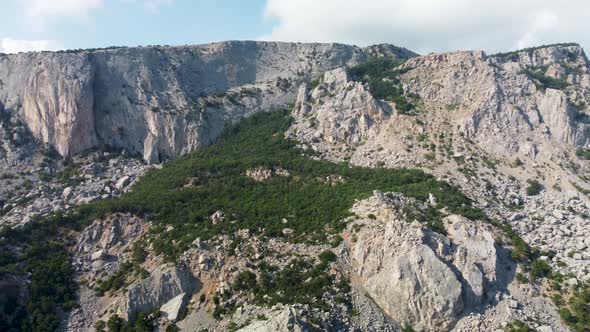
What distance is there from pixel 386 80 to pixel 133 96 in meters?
47.0

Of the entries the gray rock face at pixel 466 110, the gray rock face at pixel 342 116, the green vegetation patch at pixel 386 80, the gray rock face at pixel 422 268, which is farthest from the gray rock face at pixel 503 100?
the gray rock face at pixel 422 268

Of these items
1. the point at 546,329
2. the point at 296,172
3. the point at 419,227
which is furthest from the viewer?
the point at 296,172

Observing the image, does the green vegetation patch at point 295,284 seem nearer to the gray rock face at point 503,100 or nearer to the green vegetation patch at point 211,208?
the green vegetation patch at point 211,208

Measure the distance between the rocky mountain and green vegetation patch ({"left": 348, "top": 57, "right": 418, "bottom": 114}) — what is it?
52 cm

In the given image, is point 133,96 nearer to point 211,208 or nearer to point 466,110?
point 211,208

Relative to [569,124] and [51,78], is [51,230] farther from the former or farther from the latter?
[569,124]

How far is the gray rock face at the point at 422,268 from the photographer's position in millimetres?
43250

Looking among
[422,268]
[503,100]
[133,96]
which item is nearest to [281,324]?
[422,268]

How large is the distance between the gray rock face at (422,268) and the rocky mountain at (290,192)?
181 mm

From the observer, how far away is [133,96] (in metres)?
89.8

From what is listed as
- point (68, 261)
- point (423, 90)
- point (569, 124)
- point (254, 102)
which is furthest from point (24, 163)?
point (569, 124)

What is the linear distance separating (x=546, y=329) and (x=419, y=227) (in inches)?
537

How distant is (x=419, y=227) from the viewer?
47469 millimetres

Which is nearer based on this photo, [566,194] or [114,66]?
[566,194]
